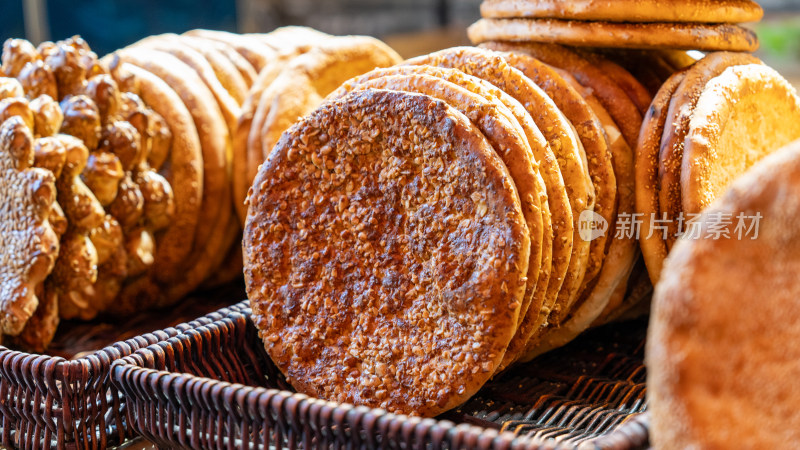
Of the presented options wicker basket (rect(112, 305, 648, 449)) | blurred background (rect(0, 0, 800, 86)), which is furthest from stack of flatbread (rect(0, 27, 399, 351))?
blurred background (rect(0, 0, 800, 86))

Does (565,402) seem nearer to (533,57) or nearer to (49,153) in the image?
(533,57)

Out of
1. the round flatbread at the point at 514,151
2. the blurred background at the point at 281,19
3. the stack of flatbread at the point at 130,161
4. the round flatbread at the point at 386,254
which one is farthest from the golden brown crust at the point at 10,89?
the blurred background at the point at 281,19

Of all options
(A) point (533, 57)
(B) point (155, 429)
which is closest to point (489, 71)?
(A) point (533, 57)

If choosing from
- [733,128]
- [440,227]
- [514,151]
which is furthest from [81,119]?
[733,128]

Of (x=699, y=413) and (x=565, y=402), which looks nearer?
(x=699, y=413)

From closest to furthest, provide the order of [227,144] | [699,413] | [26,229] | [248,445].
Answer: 1. [699,413]
2. [248,445]
3. [26,229]
4. [227,144]

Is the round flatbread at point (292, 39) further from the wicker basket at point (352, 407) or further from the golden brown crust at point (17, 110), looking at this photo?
the wicker basket at point (352, 407)

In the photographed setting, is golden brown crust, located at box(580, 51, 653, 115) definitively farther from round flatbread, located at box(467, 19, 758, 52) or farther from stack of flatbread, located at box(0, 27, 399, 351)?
stack of flatbread, located at box(0, 27, 399, 351)
